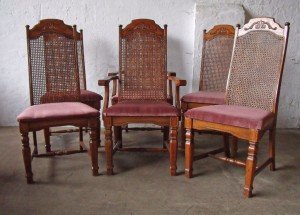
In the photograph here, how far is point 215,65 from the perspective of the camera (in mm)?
3268

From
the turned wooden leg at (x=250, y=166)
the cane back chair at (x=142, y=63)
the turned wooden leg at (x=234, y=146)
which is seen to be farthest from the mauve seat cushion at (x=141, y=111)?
the turned wooden leg at (x=234, y=146)

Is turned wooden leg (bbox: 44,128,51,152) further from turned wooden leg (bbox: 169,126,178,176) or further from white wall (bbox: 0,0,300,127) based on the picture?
turned wooden leg (bbox: 169,126,178,176)

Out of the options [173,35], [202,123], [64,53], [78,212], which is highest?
[173,35]

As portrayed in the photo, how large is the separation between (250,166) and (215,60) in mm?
1596

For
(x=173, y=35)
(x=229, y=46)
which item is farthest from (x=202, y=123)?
(x=173, y=35)

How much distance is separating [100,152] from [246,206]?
1.47 meters

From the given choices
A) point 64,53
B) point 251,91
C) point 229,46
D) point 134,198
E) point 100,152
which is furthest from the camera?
point 229,46

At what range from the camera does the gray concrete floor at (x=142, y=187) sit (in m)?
1.86

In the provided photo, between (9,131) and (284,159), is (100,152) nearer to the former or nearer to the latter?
(9,131)

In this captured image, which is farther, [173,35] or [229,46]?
[173,35]

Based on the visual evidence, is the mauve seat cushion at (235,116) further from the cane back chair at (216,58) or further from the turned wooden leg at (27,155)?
the turned wooden leg at (27,155)

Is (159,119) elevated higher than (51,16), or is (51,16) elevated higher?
(51,16)

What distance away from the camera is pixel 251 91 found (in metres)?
2.37

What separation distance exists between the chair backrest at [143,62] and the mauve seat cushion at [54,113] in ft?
1.96
